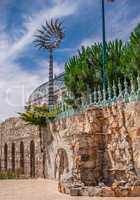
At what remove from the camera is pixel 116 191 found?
9.91 meters

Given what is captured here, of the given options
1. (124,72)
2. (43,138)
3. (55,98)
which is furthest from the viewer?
(55,98)

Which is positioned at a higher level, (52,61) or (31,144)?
(52,61)

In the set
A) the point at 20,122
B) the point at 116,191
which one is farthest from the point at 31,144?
the point at 116,191

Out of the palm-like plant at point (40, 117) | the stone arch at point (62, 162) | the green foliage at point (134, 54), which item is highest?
the green foliage at point (134, 54)

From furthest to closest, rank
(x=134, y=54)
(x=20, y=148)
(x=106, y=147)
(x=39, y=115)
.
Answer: (x=20, y=148), (x=39, y=115), (x=134, y=54), (x=106, y=147)

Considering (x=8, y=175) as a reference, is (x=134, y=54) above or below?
above

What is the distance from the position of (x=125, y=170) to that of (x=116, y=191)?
2.41 metres

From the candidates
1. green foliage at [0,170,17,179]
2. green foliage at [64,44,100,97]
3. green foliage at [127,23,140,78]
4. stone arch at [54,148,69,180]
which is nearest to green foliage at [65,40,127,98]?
green foliage at [64,44,100,97]

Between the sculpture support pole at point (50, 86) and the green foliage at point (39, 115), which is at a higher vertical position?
the sculpture support pole at point (50, 86)

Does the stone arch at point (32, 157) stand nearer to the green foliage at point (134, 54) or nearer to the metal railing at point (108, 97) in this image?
the metal railing at point (108, 97)

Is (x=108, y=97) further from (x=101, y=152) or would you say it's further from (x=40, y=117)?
(x=40, y=117)

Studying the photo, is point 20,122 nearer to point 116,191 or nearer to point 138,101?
point 138,101

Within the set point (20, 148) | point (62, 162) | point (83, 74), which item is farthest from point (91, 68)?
point (20, 148)

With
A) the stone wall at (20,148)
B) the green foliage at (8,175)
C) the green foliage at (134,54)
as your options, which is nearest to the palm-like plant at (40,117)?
the stone wall at (20,148)
